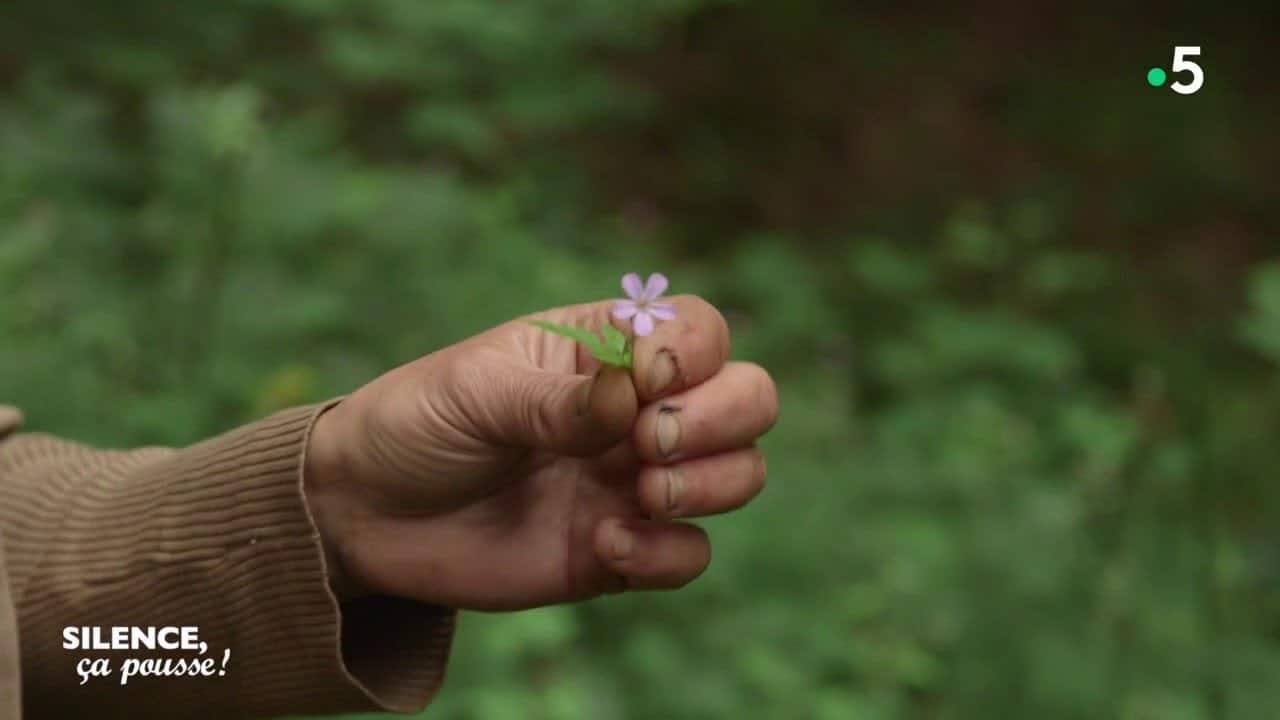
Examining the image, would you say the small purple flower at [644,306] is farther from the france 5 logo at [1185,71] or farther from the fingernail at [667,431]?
the france 5 logo at [1185,71]

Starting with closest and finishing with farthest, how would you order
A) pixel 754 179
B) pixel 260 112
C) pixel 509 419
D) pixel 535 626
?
pixel 509 419 < pixel 535 626 < pixel 260 112 < pixel 754 179

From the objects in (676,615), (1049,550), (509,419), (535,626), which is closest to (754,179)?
(1049,550)

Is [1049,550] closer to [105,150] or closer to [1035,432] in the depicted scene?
[1035,432]

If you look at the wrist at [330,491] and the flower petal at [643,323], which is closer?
the flower petal at [643,323]

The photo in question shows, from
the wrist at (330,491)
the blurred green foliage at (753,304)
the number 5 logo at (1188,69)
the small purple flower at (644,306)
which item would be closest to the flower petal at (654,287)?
the small purple flower at (644,306)

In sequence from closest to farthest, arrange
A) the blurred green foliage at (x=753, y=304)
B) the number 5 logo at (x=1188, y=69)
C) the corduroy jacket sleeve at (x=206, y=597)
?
Answer: the corduroy jacket sleeve at (x=206, y=597), the blurred green foliage at (x=753, y=304), the number 5 logo at (x=1188, y=69)

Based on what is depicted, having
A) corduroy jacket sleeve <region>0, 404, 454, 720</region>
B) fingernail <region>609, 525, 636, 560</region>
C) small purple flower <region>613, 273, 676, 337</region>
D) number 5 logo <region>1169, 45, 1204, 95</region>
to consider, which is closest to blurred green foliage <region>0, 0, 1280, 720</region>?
number 5 logo <region>1169, 45, 1204, 95</region>

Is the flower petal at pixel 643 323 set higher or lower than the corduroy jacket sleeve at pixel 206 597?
higher
